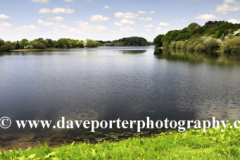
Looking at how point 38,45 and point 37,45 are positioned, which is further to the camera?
point 38,45

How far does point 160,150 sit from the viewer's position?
30.9 feet

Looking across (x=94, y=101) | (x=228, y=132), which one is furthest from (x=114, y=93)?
(x=228, y=132)

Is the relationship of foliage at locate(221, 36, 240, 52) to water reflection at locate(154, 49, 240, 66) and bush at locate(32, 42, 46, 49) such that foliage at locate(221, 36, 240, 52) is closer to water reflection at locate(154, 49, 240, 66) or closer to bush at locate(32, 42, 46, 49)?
water reflection at locate(154, 49, 240, 66)

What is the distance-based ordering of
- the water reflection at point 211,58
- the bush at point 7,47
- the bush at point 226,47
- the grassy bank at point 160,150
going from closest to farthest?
the grassy bank at point 160,150 → the water reflection at point 211,58 → the bush at point 226,47 → the bush at point 7,47

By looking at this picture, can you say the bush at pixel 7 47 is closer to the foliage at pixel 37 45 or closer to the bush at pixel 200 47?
the foliage at pixel 37 45

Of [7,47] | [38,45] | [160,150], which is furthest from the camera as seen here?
[38,45]

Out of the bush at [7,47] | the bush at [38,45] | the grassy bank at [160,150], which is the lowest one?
the grassy bank at [160,150]

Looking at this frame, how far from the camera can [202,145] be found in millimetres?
9766

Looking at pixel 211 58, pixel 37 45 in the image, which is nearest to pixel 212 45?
pixel 211 58

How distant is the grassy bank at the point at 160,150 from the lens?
332 inches

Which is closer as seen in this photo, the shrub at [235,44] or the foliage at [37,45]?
the shrub at [235,44]

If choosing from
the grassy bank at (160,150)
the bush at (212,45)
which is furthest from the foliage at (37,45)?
the grassy bank at (160,150)

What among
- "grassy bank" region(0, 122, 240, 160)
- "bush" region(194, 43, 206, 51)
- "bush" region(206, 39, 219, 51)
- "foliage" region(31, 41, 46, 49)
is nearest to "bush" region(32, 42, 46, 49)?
"foliage" region(31, 41, 46, 49)

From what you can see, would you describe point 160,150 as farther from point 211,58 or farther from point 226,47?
point 226,47
